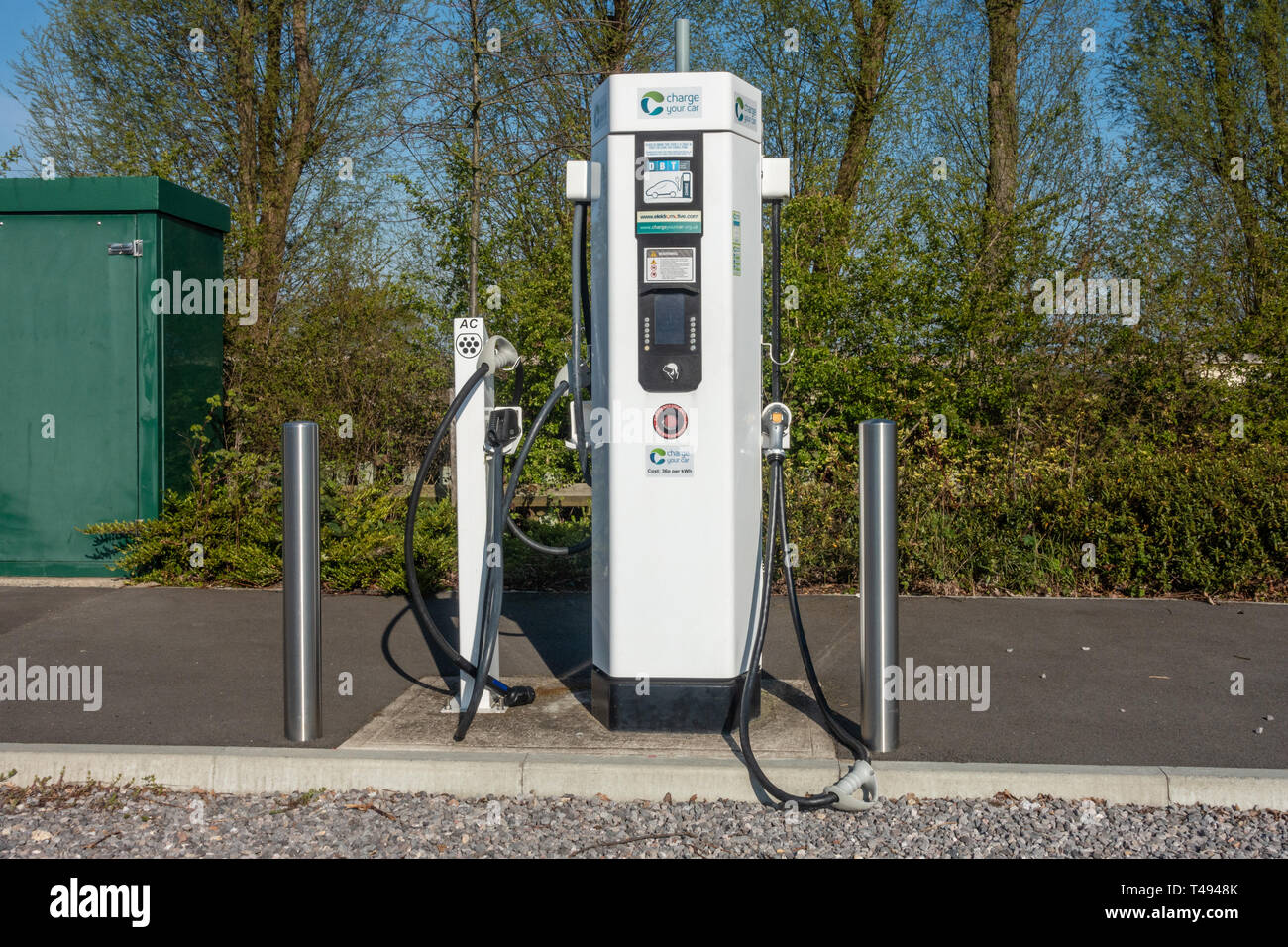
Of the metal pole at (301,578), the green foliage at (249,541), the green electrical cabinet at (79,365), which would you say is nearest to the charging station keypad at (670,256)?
the metal pole at (301,578)

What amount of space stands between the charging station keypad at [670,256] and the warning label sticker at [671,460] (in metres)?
0.24

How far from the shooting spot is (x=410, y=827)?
3.76m

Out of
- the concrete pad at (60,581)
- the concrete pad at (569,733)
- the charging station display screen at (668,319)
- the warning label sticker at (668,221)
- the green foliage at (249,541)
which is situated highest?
the warning label sticker at (668,221)

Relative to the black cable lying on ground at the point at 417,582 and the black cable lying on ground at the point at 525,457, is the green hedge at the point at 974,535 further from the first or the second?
the black cable lying on ground at the point at 525,457

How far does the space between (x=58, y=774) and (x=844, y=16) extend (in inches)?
471

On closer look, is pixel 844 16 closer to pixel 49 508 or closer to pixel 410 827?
pixel 49 508

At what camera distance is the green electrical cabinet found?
7.47 m

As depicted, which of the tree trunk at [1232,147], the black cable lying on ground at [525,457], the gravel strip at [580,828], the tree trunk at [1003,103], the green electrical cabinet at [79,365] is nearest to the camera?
the gravel strip at [580,828]

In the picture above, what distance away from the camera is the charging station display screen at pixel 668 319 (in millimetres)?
4285

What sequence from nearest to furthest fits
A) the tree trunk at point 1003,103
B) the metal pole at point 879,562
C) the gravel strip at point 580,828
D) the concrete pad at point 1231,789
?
the gravel strip at point 580,828, the concrete pad at point 1231,789, the metal pole at point 879,562, the tree trunk at point 1003,103

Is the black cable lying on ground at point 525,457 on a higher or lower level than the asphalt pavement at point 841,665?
higher

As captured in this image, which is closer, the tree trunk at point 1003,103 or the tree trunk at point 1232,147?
the tree trunk at point 1232,147

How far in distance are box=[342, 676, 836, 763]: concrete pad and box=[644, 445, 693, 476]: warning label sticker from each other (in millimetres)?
1064
